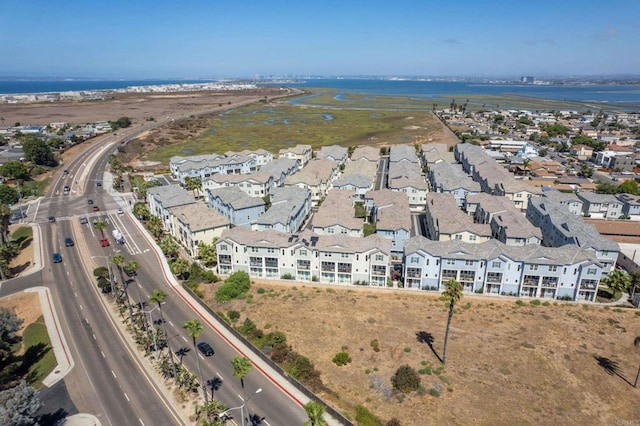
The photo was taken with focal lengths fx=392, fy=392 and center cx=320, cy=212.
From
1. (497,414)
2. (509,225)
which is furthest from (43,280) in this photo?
(509,225)

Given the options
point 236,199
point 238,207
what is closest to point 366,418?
point 238,207

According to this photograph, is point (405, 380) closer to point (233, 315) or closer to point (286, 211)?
point (233, 315)

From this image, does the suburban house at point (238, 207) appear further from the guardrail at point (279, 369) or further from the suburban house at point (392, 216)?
the guardrail at point (279, 369)

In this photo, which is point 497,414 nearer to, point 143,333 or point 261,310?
point 261,310

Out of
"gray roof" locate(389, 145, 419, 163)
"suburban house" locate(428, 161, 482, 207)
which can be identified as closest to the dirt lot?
"suburban house" locate(428, 161, 482, 207)

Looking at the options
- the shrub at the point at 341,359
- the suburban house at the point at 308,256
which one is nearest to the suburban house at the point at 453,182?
the suburban house at the point at 308,256

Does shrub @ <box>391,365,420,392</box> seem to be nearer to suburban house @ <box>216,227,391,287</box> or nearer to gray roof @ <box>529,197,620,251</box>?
suburban house @ <box>216,227,391,287</box>
